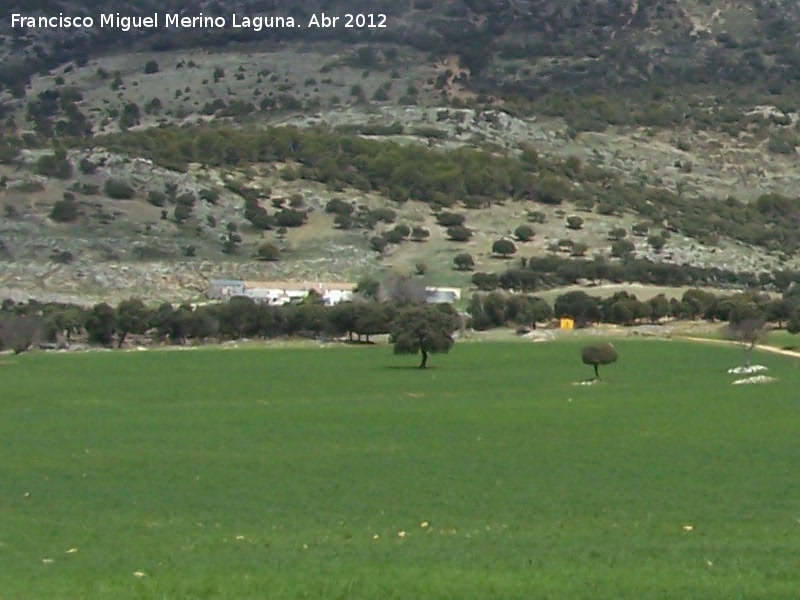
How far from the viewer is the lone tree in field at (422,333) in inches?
2685

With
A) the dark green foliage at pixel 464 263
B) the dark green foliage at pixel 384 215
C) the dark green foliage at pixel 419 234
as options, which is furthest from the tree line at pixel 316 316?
the dark green foliage at pixel 384 215

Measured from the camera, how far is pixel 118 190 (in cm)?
12656

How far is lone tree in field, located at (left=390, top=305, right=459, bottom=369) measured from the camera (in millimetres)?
68188

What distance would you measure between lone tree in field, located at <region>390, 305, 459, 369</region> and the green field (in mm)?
6793

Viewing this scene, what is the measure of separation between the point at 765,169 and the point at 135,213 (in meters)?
81.8

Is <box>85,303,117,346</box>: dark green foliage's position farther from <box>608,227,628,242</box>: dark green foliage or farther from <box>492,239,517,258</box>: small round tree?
<box>608,227,628,242</box>: dark green foliage

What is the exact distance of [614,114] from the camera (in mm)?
186000

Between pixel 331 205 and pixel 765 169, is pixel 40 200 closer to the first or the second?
pixel 331 205

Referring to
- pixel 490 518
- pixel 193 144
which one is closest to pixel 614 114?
pixel 193 144

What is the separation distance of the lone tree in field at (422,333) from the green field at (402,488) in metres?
6.79

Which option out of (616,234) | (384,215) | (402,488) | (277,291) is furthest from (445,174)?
(402,488)

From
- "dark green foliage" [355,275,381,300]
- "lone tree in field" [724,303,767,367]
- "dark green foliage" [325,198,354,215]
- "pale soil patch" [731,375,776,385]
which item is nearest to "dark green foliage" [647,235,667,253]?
"dark green foliage" [325,198,354,215]

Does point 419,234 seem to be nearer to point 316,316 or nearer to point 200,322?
point 316,316

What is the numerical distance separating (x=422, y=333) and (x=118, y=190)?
2557 inches
